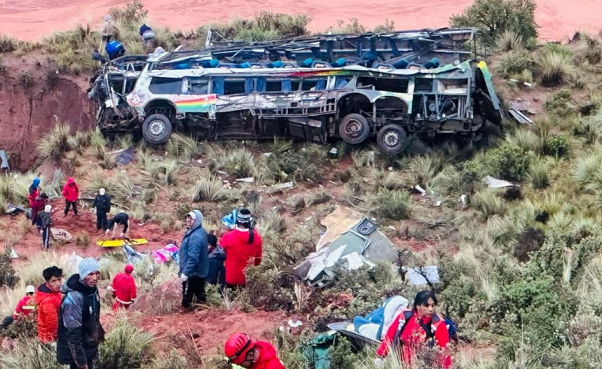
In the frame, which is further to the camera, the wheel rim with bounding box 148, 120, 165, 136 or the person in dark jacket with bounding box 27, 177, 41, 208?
the wheel rim with bounding box 148, 120, 165, 136

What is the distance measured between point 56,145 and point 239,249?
42.5 ft

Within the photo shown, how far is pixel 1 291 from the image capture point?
52.4 feet

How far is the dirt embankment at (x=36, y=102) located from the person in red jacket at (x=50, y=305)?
16.4 m

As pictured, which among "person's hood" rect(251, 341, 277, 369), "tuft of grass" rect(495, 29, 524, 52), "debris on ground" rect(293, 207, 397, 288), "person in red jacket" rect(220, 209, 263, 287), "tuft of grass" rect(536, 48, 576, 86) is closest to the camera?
"person's hood" rect(251, 341, 277, 369)

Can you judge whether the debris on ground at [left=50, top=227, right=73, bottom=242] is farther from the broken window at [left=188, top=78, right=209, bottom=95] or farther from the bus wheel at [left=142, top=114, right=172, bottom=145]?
the broken window at [left=188, top=78, right=209, bottom=95]

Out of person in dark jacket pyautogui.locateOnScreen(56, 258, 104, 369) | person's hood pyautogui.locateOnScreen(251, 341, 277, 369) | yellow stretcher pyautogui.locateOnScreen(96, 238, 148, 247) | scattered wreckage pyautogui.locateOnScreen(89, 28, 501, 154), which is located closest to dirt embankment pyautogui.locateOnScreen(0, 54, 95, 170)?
Answer: scattered wreckage pyautogui.locateOnScreen(89, 28, 501, 154)

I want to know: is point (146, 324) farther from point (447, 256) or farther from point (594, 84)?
point (594, 84)

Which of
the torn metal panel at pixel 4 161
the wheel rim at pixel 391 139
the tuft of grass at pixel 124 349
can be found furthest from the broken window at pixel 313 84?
the tuft of grass at pixel 124 349

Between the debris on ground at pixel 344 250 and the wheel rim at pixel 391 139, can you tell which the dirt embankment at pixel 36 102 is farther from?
the debris on ground at pixel 344 250

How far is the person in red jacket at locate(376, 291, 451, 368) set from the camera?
10.4 meters

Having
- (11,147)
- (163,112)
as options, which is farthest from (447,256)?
(11,147)

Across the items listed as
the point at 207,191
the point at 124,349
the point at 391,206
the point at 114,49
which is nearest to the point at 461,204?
the point at 391,206

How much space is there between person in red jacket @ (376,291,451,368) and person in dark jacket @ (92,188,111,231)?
11.4m

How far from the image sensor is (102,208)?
70.2 ft
